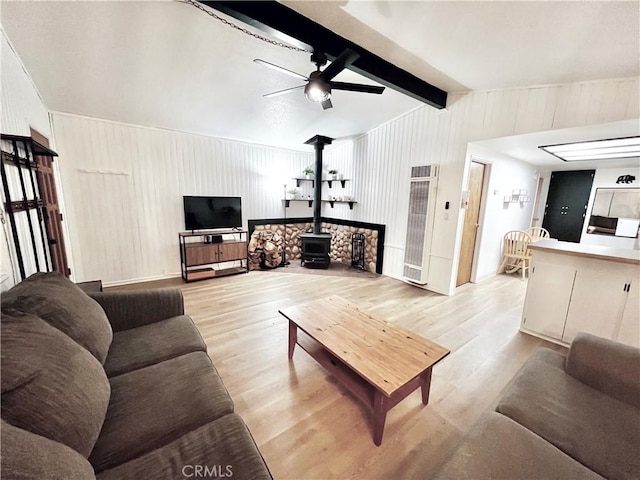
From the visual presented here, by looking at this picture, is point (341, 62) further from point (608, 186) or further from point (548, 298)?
point (608, 186)

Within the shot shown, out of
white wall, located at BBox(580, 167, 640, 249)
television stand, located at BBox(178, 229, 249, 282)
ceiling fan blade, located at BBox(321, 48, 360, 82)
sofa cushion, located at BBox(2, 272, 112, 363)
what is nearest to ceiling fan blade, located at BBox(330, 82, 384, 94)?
ceiling fan blade, located at BBox(321, 48, 360, 82)

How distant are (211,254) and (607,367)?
458cm

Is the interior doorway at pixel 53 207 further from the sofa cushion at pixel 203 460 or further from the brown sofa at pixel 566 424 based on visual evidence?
the brown sofa at pixel 566 424

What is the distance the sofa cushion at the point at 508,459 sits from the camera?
2.91 ft

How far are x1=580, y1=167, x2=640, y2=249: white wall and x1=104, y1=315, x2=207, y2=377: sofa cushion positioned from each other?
7699mm

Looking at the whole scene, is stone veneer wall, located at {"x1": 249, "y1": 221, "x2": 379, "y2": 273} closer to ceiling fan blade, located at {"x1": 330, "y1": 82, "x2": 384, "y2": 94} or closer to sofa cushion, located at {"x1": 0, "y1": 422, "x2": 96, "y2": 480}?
ceiling fan blade, located at {"x1": 330, "y1": 82, "x2": 384, "y2": 94}

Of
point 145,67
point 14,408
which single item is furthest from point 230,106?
point 14,408

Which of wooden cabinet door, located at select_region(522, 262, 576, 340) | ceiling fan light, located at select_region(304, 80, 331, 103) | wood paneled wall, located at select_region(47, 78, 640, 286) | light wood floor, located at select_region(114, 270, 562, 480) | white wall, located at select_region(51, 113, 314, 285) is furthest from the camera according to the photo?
white wall, located at select_region(51, 113, 314, 285)

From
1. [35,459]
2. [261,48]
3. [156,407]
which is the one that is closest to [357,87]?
[261,48]

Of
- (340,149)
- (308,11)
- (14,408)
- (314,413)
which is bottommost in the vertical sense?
(314,413)

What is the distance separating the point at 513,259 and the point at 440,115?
3331mm

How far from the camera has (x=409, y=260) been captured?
4.23 meters

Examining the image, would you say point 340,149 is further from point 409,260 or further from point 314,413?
point 314,413

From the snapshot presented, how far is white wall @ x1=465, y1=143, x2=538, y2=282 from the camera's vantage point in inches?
Result: 161
